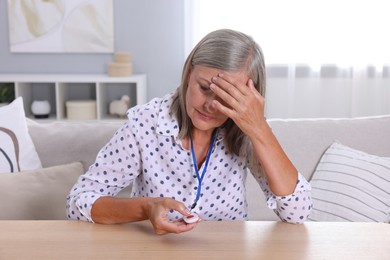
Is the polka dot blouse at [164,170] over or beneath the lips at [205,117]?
beneath

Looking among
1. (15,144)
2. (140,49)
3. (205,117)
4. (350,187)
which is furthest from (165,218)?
(140,49)

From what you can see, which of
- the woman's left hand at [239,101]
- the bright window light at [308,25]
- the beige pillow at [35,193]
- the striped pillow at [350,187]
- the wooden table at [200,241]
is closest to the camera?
the wooden table at [200,241]

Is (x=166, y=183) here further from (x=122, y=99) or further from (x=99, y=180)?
(x=122, y=99)

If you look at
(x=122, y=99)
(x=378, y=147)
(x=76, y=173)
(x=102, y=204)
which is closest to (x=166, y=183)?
(x=102, y=204)

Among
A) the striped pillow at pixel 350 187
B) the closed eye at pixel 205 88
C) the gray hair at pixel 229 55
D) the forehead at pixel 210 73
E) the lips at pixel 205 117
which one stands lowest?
the striped pillow at pixel 350 187

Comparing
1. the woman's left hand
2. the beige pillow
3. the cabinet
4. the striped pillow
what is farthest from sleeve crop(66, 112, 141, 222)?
the cabinet

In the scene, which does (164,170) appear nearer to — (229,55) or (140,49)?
(229,55)

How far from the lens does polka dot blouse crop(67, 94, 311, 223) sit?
135cm

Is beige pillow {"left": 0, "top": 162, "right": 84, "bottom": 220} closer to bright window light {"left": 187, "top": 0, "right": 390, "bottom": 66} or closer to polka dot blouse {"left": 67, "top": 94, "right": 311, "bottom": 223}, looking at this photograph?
polka dot blouse {"left": 67, "top": 94, "right": 311, "bottom": 223}

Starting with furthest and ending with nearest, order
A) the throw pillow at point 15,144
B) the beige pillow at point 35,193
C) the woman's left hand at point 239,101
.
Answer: the throw pillow at point 15,144 < the beige pillow at point 35,193 < the woman's left hand at point 239,101

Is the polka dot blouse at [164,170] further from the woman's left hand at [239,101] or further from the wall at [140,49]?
the wall at [140,49]

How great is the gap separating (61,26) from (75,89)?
17.9 inches

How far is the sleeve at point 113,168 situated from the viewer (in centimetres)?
133

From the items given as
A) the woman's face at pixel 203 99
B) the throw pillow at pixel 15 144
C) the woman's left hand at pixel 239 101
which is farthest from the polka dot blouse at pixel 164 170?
the throw pillow at pixel 15 144
